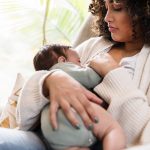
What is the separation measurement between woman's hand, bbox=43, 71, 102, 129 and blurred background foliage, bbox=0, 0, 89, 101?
94 centimetres

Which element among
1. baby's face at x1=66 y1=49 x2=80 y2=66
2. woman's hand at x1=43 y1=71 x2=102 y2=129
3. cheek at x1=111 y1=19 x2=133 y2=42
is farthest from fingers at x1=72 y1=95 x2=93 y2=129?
cheek at x1=111 y1=19 x2=133 y2=42

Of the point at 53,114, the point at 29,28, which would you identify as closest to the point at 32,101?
the point at 53,114

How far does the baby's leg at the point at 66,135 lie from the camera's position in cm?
122

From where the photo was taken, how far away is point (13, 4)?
7.43 ft

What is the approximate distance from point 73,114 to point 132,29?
1.79 feet

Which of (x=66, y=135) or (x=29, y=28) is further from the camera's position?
(x=29, y=28)

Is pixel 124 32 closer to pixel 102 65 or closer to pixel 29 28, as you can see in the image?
pixel 102 65

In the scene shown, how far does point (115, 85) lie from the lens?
4.46 feet

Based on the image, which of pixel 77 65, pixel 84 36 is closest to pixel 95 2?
pixel 84 36

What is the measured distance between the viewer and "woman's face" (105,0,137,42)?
5.25 feet

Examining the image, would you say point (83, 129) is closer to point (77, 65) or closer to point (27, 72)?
point (77, 65)

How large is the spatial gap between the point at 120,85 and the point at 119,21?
1.19ft

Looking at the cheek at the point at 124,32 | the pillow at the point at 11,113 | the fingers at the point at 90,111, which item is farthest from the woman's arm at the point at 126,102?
the pillow at the point at 11,113

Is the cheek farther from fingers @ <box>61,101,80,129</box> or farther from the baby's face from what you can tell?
fingers @ <box>61,101,80,129</box>
